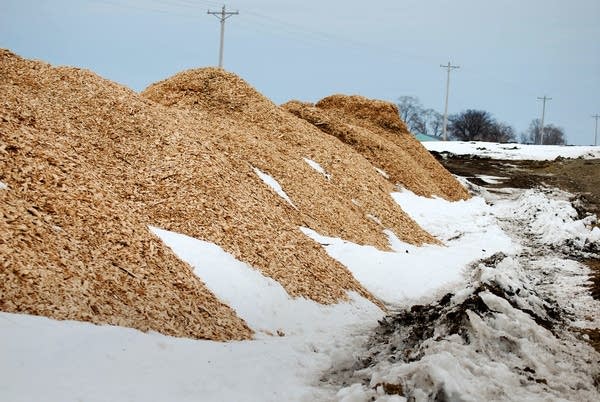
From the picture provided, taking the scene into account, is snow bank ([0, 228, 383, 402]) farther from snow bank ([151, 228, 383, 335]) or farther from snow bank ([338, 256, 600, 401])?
snow bank ([338, 256, 600, 401])

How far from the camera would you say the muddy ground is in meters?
30.8

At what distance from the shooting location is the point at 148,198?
9.30 meters

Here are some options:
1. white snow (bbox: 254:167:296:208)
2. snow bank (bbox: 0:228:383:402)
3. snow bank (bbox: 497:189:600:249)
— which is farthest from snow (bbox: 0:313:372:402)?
snow bank (bbox: 497:189:600:249)

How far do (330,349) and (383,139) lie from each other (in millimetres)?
18577

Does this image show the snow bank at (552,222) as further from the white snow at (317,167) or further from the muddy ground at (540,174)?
the white snow at (317,167)

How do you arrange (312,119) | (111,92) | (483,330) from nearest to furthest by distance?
1. (483,330)
2. (111,92)
3. (312,119)

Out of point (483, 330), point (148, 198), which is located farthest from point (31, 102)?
point (483, 330)

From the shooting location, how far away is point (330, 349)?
7109 millimetres

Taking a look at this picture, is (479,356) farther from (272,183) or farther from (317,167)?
(317,167)

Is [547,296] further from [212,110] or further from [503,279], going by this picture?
[212,110]

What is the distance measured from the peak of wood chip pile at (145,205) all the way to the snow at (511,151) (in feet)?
140

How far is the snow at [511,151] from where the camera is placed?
54781 mm

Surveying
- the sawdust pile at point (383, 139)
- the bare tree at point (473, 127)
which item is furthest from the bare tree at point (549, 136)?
the sawdust pile at point (383, 139)

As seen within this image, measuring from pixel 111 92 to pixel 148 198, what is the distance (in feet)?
14.1
